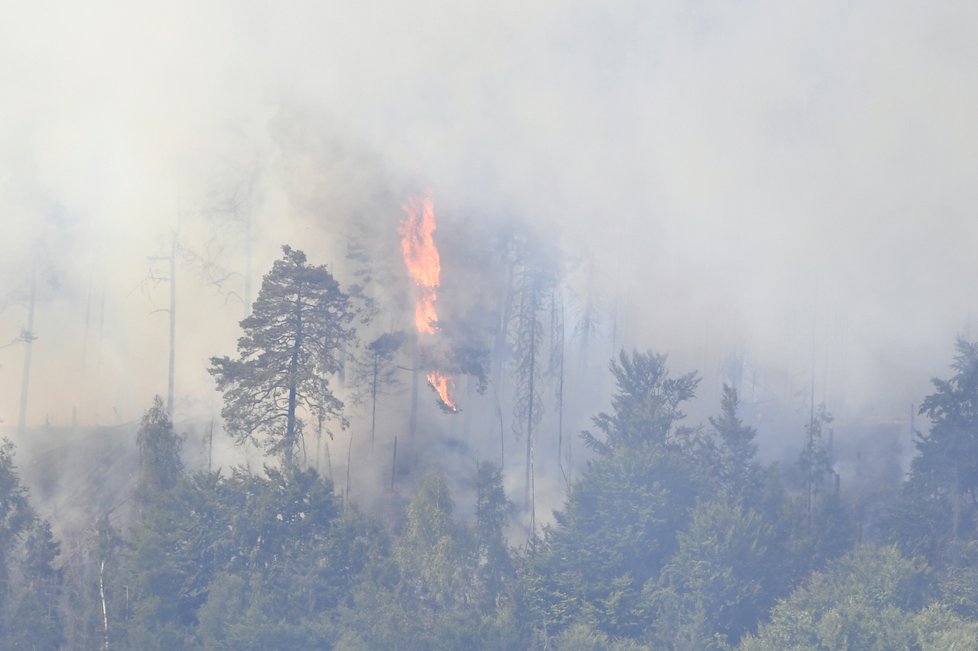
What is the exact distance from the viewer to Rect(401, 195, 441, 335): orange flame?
96.4m

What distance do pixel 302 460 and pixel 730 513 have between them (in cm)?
2509

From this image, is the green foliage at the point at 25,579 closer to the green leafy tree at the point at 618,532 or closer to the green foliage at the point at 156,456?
the green foliage at the point at 156,456

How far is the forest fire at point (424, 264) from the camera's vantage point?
96125 millimetres

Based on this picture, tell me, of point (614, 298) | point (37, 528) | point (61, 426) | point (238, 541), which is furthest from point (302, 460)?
point (614, 298)

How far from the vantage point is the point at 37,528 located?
7806 cm

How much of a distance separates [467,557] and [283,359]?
46.5 ft

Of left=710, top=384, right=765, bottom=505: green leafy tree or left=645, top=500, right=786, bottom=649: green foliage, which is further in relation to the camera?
→ left=710, top=384, right=765, bottom=505: green leafy tree

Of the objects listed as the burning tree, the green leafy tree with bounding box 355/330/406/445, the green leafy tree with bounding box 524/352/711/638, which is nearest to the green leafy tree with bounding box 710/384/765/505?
the green leafy tree with bounding box 524/352/711/638

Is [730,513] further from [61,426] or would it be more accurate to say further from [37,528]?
[61,426]

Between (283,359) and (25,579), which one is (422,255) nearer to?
(283,359)

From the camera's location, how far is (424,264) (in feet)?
321

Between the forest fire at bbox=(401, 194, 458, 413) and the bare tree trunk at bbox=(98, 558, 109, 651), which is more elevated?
the forest fire at bbox=(401, 194, 458, 413)

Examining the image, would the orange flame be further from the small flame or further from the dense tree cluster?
the dense tree cluster

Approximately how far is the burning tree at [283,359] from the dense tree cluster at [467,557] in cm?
14
